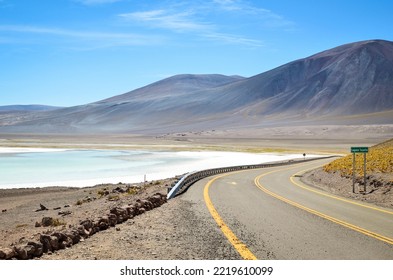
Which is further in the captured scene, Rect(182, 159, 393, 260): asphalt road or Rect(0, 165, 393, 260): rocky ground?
Rect(182, 159, 393, 260): asphalt road

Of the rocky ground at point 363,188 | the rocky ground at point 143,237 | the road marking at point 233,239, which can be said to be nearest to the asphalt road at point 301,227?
the road marking at point 233,239

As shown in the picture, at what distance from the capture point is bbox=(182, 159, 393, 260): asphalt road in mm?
9234

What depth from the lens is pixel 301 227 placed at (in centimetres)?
1232

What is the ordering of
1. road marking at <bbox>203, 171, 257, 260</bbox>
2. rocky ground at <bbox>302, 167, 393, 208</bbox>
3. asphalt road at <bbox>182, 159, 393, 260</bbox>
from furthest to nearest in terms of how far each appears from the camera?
rocky ground at <bbox>302, 167, 393, 208</bbox>, asphalt road at <bbox>182, 159, 393, 260</bbox>, road marking at <bbox>203, 171, 257, 260</bbox>

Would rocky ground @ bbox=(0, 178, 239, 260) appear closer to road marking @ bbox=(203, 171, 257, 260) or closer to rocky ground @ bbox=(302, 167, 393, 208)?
road marking @ bbox=(203, 171, 257, 260)

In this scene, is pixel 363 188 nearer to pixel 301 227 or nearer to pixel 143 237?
pixel 301 227

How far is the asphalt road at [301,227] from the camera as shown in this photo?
923cm

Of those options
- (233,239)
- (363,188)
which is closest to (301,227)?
(233,239)

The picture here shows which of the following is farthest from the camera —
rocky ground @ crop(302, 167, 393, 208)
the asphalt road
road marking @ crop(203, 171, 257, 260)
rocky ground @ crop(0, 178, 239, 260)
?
rocky ground @ crop(302, 167, 393, 208)

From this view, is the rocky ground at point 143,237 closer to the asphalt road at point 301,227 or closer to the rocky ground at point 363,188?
the asphalt road at point 301,227

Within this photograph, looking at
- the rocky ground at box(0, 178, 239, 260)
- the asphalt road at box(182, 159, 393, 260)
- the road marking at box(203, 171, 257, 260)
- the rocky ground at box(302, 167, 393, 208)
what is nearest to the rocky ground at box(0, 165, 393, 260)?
the rocky ground at box(0, 178, 239, 260)

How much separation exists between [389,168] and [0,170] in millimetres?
35028
